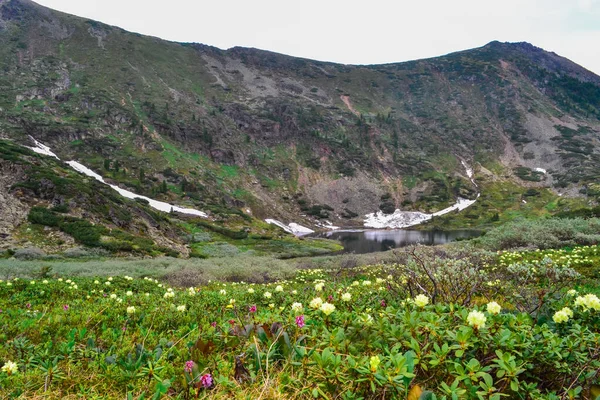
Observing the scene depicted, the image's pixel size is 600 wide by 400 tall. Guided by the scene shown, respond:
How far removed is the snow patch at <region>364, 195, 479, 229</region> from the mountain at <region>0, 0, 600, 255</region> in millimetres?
2817

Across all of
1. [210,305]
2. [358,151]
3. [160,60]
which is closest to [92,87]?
[160,60]

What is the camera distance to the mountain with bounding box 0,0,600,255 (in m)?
80.1

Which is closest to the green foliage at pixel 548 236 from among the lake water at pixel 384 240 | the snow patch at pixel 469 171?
the lake water at pixel 384 240

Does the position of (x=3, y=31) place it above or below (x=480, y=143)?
above

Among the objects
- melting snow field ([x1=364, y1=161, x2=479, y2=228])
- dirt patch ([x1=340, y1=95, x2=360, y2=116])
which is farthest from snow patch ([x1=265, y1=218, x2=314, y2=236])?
dirt patch ([x1=340, y1=95, x2=360, y2=116])

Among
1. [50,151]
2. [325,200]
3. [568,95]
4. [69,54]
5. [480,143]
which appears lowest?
[325,200]

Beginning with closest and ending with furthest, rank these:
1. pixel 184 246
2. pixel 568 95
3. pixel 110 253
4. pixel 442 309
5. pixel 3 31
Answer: pixel 442 309 < pixel 110 253 < pixel 184 246 < pixel 3 31 < pixel 568 95

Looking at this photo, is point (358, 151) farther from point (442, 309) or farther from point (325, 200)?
point (442, 309)

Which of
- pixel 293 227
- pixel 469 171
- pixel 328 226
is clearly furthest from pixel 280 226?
pixel 469 171

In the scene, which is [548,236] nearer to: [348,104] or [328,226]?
[328,226]

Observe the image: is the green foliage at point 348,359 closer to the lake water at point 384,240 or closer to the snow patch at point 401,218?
the lake water at point 384,240

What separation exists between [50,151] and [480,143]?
165 metres

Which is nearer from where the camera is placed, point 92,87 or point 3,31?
point 92,87

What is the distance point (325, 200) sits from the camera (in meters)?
113
